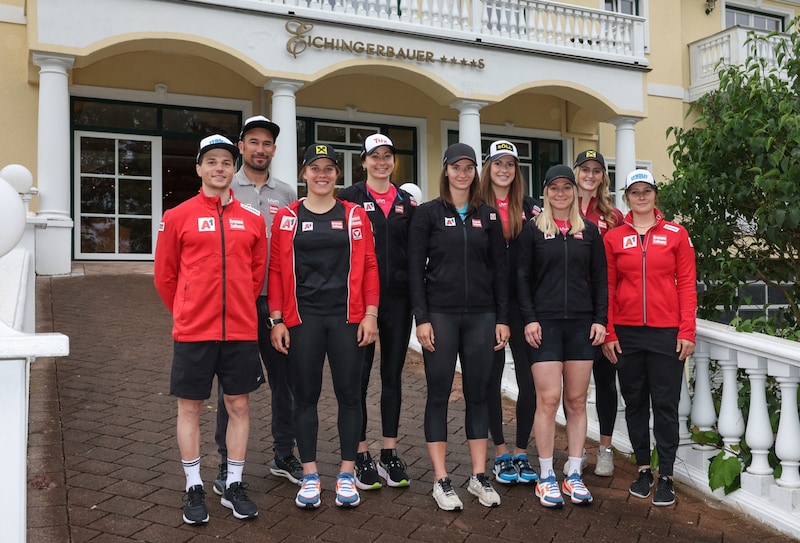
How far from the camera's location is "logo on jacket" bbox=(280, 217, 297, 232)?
12.0ft

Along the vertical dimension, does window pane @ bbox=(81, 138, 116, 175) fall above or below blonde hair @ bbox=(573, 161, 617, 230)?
above

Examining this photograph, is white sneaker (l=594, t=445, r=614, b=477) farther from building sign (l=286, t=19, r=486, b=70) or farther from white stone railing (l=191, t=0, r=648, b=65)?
white stone railing (l=191, t=0, r=648, b=65)

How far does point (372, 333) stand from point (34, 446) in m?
2.22

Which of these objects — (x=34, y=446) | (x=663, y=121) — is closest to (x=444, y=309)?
(x=34, y=446)

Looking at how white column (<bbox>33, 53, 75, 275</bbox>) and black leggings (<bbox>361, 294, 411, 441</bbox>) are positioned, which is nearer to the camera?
black leggings (<bbox>361, 294, 411, 441</bbox>)

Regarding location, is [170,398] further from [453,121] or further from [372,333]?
[453,121]

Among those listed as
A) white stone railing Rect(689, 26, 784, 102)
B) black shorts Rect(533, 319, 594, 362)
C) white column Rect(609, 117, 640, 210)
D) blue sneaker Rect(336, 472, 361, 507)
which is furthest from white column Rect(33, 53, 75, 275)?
white stone railing Rect(689, 26, 784, 102)

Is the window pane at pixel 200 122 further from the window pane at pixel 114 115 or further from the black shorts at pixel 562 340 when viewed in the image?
the black shorts at pixel 562 340

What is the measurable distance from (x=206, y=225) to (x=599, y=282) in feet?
7.01

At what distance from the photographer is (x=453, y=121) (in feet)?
49.4

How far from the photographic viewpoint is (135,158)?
12.8 metres

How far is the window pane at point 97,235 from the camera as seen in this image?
40.5 feet

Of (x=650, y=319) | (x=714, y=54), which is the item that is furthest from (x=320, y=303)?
(x=714, y=54)

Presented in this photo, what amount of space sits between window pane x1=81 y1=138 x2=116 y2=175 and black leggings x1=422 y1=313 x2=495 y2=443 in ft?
34.9
